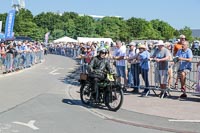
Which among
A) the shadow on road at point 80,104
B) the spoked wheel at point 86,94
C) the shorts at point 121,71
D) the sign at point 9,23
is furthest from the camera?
the sign at point 9,23

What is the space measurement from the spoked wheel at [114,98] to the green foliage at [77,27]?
92039mm

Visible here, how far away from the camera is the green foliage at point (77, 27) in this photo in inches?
4106

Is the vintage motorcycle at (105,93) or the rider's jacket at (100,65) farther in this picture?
the rider's jacket at (100,65)

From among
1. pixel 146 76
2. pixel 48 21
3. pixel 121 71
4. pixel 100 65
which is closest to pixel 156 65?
pixel 146 76

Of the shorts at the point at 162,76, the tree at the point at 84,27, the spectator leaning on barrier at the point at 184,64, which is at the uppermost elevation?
the tree at the point at 84,27

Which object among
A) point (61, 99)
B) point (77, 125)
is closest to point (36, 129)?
point (77, 125)

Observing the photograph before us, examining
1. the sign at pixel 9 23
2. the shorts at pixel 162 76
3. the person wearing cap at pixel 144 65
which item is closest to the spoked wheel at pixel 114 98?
the shorts at pixel 162 76

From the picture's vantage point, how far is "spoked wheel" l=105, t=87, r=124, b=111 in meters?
10.8

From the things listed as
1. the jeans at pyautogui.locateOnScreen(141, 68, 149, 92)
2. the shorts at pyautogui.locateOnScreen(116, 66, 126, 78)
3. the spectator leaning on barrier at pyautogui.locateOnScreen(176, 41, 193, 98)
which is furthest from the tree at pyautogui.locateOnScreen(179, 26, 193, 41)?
the spectator leaning on barrier at pyautogui.locateOnScreen(176, 41, 193, 98)

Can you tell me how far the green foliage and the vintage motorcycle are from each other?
9127cm

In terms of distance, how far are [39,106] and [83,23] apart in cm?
9754

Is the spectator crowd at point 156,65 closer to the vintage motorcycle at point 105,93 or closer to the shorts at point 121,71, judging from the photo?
the shorts at point 121,71

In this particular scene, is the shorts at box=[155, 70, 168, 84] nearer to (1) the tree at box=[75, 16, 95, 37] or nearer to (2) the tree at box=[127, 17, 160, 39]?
(1) the tree at box=[75, 16, 95, 37]

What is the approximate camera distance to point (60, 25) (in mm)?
108062
